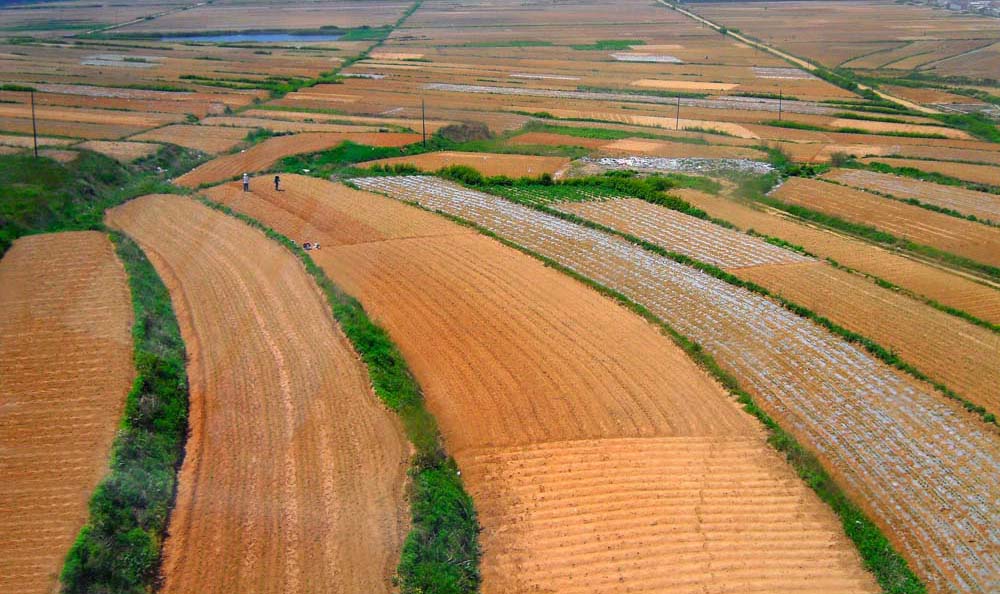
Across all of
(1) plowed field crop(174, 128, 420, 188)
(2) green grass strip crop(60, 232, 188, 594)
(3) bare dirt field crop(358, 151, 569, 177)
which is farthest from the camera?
(3) bare dirt field crop(358, 151, 569, 177)

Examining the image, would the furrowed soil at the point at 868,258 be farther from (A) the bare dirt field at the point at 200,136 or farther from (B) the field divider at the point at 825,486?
(A) the bare dirt field at the point at 200,136

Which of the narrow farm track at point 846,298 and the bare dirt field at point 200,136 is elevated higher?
the bare dirt field at point 200,136

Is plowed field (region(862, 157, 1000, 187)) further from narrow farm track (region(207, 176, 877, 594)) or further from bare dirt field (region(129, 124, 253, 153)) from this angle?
bare dirt field (region(129, 124, 253, 153))

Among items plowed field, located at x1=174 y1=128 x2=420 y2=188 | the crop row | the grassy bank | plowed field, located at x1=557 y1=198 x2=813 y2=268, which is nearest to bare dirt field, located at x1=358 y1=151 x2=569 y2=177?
plowed field, located at x1=174 y1=128 x2=420 y2=188

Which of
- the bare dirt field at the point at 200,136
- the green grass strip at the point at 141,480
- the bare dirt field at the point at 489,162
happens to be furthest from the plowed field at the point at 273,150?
the green grass strip at the point at 141,480

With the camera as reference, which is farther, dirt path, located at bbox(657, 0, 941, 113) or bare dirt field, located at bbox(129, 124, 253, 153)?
dirt path, located at bbox(657, 0, 941, 113)

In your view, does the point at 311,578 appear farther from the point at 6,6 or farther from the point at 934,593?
the point at 6,6
